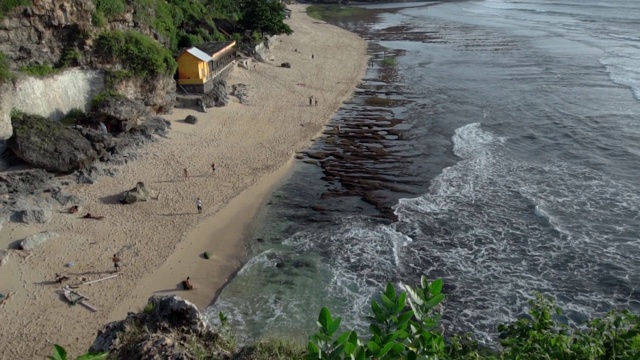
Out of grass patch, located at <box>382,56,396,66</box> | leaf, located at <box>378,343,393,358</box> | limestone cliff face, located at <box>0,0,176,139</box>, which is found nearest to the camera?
leaf, located at <box>378,343,393,358</box>

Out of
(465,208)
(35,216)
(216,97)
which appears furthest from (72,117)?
(465,208)

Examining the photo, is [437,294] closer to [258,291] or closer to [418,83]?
[258,291]

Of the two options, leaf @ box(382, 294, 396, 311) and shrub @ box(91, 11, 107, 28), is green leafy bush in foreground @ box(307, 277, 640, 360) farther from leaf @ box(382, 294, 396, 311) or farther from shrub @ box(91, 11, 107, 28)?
shrub @ box(91, 11, 107, 28)

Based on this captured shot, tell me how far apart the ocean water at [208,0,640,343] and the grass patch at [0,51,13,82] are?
14.4 m

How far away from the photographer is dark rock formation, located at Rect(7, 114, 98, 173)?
23.8m

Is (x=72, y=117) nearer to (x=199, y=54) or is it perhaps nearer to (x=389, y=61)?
(x=199, y=54)

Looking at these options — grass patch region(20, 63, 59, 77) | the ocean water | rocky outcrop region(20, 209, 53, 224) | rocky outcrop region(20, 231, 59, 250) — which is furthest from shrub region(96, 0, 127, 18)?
rocky outcrop region(20, 231, 59, 250)

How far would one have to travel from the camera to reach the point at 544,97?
129ft

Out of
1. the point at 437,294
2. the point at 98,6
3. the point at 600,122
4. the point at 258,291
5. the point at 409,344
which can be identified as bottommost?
the point at 258,291

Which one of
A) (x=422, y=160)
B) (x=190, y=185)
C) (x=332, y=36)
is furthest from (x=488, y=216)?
(x=332, y=36)

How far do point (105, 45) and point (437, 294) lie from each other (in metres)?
29.4

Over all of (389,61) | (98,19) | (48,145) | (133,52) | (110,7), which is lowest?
(48,145)

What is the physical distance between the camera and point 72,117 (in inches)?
1097

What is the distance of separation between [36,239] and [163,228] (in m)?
4.74
